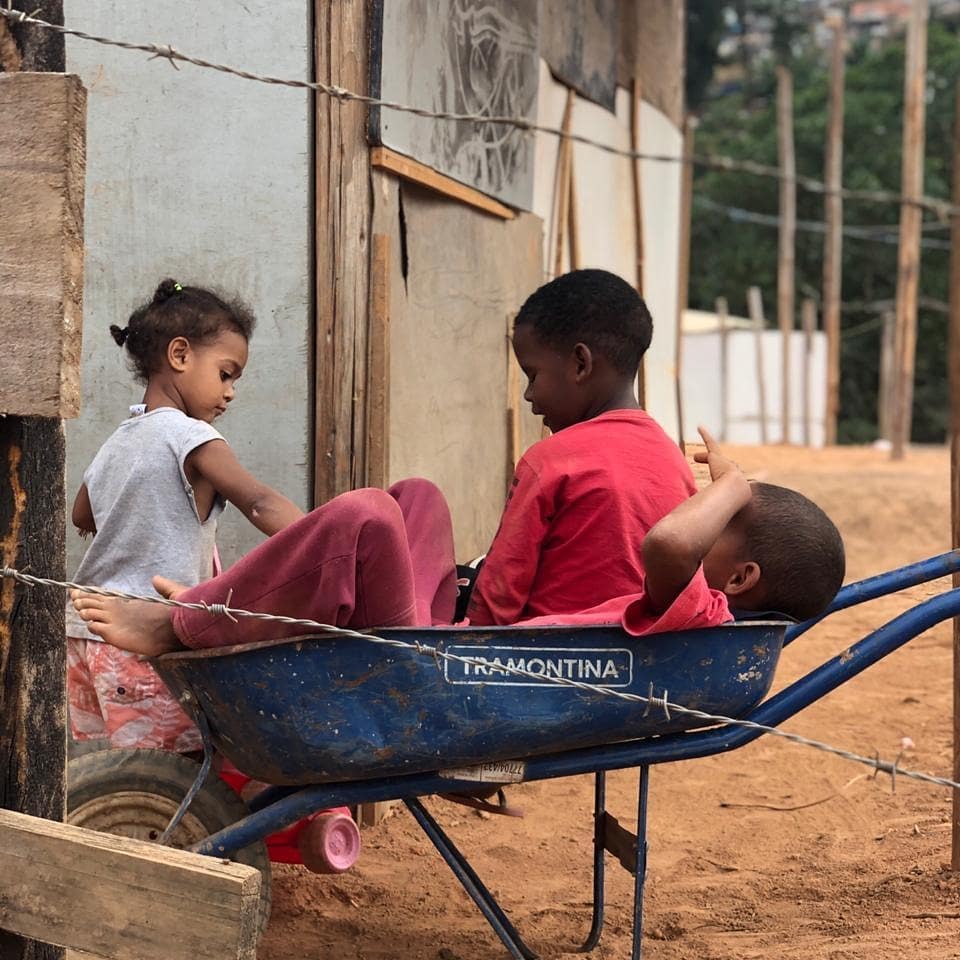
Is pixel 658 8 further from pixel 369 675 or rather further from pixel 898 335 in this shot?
pixel 898 335

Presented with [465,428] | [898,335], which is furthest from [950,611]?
[898,335]

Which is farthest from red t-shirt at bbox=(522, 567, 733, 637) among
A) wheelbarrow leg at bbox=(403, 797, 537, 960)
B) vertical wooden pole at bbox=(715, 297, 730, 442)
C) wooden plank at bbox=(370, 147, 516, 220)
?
vertical wooden pole at bbox=(715, 297, 730, 442)

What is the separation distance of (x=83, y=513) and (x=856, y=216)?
96.2 ft

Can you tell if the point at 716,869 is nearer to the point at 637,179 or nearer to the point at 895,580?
the point at 895,580

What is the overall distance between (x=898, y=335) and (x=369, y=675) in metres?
14.3

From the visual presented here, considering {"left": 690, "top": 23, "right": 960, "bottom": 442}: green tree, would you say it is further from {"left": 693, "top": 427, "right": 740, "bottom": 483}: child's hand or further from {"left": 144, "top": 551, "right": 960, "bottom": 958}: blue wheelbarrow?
{"left": 144, "top": 551, "right": 960, "bottom": 958}: blue wheelbarrow

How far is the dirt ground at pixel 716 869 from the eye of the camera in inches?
135

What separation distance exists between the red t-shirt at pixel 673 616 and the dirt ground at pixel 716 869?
1184 millimetres

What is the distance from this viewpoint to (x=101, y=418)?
405cm

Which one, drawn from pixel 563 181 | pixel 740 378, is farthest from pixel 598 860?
pixel 740 378

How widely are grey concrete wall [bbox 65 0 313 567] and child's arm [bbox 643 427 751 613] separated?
5.59 ft

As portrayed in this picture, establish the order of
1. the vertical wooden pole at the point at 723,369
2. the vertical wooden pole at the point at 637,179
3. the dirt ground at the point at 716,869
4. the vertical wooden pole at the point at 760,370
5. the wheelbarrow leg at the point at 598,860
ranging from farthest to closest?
the vertical wooden pole at the point at 723,369, the vertical wooden pole at the point at 760,370, the vertical wooden pole at the point at 637,179, the dirt ground at the point at 716,869, the wheelbarrow leg at the point at 598,860

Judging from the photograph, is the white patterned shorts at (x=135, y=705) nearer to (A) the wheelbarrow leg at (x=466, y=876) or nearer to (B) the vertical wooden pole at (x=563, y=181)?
(A) the wheelbarrow leg at (x=466, y=876)

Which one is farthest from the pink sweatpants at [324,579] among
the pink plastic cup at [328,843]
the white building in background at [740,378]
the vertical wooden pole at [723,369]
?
the white building in background at [740,378]
